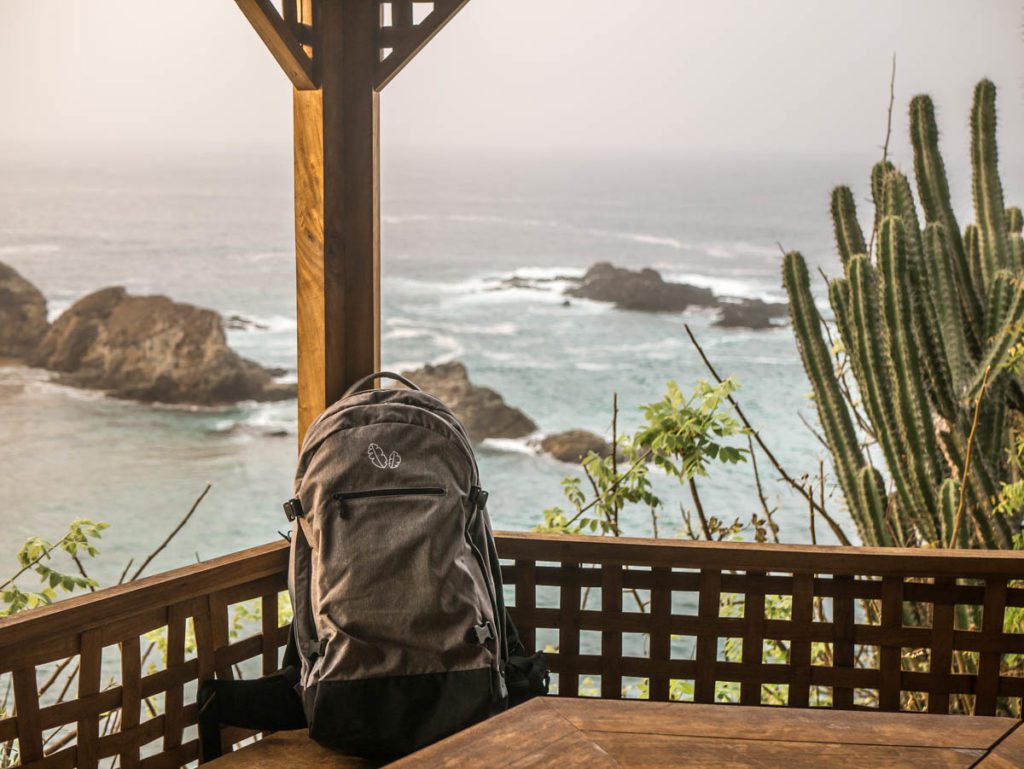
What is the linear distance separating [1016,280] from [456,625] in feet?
7.14

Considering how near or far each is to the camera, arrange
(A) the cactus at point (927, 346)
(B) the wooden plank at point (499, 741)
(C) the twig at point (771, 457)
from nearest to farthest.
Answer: (B) the wooden plank at point (499, 741)
(C) the twig at point (771, 457)
(A) the cactus at point (927, 346)

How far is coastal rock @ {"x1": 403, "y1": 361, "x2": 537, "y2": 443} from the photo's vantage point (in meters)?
9.76

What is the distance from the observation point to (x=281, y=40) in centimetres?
164

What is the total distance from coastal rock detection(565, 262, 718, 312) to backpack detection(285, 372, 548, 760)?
10502mm

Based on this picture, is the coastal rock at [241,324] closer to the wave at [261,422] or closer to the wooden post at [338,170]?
the wave at [261,422]

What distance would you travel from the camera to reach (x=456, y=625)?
1.58 metres

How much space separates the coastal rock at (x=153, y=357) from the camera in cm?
1095

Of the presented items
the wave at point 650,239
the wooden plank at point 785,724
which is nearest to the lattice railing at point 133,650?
the wooden plank at point 785,724

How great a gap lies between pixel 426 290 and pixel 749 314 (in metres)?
3.98

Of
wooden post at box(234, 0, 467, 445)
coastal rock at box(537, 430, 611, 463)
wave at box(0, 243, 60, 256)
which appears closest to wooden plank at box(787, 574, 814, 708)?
wooden post at box(234, 0, 467, 445)

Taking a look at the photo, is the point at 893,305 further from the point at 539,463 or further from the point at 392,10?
the point at 539,463

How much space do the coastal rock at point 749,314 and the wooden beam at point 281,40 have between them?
1051 cm

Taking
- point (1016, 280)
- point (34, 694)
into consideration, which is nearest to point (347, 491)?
point (34, 694)

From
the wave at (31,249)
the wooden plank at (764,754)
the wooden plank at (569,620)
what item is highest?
the wave at (31,249)
